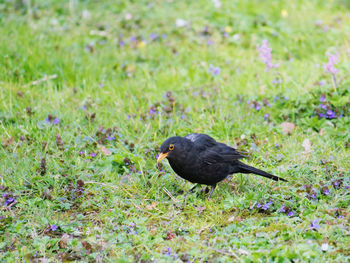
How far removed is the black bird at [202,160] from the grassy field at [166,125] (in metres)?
0.20

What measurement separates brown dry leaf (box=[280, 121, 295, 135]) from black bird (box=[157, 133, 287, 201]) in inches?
42.6

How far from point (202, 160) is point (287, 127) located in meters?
1.55

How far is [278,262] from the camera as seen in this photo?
10.8ft

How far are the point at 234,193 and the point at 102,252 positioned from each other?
152cm

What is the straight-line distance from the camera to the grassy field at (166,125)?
3721 millimetres

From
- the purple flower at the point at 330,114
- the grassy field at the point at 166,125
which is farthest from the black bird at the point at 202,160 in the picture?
the purple flower at the point at 330,114

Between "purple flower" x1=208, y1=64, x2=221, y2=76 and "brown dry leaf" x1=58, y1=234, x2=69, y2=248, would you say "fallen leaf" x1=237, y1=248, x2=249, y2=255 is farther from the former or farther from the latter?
"purple flower" x1=208, y1=64, x2=221, y2=76

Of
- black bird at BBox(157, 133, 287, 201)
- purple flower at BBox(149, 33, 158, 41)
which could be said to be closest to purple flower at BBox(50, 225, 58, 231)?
black bird at BBox(157, 133, 287, 201)

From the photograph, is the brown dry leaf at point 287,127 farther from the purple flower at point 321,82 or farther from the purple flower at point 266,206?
the purple flower at point 266,206

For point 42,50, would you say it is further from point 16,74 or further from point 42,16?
point 42,16

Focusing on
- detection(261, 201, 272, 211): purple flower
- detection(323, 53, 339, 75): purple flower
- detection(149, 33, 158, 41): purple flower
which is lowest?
detection(261, 201, 272, 211): purple flower

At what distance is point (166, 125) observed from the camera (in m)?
5.61

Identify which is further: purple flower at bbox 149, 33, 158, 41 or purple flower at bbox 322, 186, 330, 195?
purple flower at bbox 149, 33, 158, 41

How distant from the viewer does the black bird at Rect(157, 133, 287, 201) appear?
438 cm
